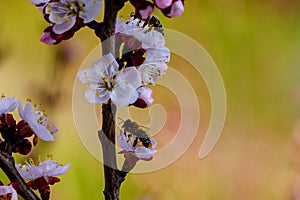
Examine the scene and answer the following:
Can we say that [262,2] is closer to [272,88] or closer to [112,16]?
[272,88]

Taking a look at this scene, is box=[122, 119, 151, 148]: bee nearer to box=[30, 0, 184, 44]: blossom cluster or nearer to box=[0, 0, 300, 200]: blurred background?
box=[30, 0, 184, 44]: blossom cluster

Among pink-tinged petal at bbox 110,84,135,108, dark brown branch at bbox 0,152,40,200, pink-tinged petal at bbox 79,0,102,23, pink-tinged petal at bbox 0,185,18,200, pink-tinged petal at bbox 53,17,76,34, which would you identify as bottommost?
pink-tinged petal at bbox 0,185,18,200

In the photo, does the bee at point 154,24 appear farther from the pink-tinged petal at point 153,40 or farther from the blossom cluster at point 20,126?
the blossom cluster at point 20,126

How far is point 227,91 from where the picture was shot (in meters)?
1.49

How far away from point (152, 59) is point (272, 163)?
0.97m

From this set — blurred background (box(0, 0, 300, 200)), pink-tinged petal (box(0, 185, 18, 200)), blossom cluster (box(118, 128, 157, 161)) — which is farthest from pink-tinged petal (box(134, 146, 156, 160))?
blurred background (box(0, 0, 300, 200))

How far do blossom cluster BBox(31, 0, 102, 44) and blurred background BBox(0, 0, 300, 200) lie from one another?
2.23 ft

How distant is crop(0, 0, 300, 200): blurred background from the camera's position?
1.30 m

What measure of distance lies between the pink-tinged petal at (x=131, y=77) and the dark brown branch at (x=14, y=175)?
114 millimetres

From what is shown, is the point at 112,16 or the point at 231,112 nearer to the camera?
the point at 112,16

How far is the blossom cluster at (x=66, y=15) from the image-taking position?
44 cm

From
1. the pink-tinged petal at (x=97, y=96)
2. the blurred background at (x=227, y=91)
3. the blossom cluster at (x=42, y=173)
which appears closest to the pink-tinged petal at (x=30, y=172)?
the blossom cluster at (x=42, y=173)

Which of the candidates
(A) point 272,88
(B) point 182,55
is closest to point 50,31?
(B) point 182,55

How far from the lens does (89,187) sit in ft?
4.26
